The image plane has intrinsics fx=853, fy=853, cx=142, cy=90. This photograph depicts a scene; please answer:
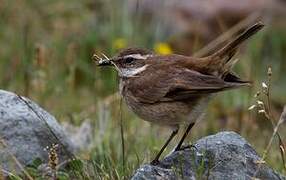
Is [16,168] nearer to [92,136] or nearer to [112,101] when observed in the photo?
[92,136]

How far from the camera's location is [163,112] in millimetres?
5922

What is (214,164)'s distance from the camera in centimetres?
552

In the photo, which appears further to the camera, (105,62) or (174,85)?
(105,62)

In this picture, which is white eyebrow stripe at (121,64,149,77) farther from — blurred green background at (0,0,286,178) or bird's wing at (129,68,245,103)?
blurred green background at (0,0,286,178)

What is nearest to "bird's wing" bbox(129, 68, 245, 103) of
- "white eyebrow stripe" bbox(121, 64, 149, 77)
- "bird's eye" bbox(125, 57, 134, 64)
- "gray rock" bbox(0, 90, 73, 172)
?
"white eyebrow stripe" bbox(121, 64, 149, 77)

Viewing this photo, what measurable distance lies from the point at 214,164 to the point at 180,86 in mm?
644

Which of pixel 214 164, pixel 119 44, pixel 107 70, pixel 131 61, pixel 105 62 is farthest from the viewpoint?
pixel 107 70

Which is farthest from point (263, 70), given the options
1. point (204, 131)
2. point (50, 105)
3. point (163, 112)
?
point (163, 112)

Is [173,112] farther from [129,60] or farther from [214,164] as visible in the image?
[129,60]

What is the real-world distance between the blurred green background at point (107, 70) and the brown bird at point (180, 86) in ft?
1.54

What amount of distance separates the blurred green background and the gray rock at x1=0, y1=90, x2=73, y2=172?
429 millimetres

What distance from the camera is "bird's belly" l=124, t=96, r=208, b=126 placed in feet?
19.3

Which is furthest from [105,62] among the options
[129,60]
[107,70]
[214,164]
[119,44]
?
[107,70]

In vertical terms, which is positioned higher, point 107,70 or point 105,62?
point 105,62
